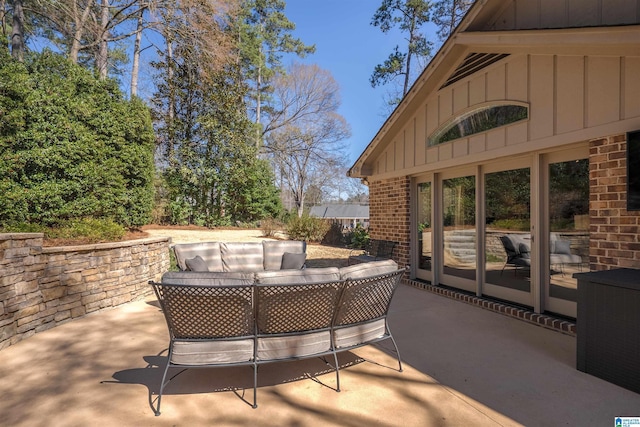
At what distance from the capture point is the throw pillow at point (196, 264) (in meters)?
4.74

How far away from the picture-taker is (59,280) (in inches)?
166

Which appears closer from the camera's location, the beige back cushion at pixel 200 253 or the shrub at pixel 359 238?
the beige back cushion at pixel 200 253

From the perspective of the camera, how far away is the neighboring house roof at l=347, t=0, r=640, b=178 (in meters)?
3.33

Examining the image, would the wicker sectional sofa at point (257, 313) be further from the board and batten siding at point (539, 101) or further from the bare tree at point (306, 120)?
the bare tree at point (306, 120)

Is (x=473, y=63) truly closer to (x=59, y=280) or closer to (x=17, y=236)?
(x=17, y=236)

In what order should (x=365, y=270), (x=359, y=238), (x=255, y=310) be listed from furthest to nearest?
(x=359, y=238) → (x=365, y=270) → (x=255, y=310)

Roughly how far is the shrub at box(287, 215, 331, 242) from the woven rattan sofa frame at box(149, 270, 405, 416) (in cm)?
1054

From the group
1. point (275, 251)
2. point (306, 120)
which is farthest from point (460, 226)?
point (306, 120)

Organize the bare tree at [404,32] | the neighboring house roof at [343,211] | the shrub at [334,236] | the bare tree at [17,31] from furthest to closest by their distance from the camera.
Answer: the neighboring house roof at [343,211] → the bare tree at [404,32] → the shrub at [334,236] → the bare tree at [17,31]

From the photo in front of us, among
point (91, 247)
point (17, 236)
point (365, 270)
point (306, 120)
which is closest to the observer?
point (365, 270)

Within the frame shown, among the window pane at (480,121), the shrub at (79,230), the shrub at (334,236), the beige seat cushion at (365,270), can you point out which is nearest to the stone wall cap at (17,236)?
the shrub at (79,230)

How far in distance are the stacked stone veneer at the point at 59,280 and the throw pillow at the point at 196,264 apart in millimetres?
1157

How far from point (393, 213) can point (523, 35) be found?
3.73 metres

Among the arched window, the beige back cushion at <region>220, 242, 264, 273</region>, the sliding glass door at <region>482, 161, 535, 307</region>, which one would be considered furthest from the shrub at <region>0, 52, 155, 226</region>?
the sliding glass door at <region>482, 161, 535, 307</region>
